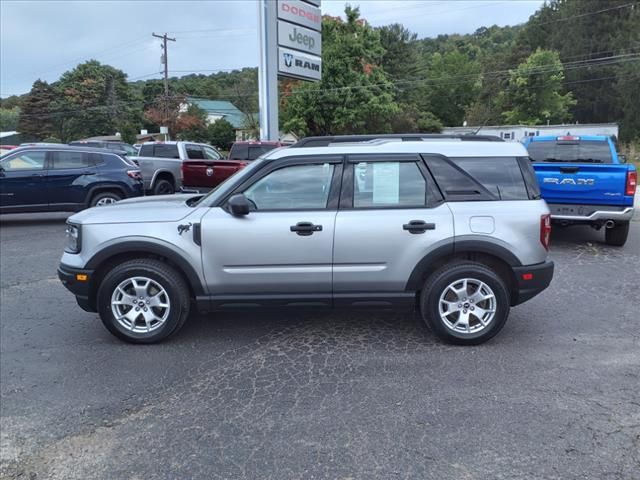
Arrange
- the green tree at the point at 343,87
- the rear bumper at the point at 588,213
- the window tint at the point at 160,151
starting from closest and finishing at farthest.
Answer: the rear bumper at the point at 588,213
the window tint at the point at 160,151
the green tree at the point at 343,87

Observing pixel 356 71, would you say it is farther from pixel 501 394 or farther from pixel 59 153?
pixel 501 394

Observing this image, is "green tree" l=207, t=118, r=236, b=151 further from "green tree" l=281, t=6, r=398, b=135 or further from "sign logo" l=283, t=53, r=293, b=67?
"sign logo" l=283, t=53, r=293, b=67

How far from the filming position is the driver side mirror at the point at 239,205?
419cm

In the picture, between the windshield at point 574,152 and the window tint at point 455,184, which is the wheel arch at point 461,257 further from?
the windshield at point 574,152

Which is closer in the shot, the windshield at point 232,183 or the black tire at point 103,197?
the windshield at point 232,183

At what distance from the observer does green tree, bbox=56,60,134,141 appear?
213 feet

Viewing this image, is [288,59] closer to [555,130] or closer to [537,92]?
[555,130]

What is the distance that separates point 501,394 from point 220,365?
7.15 ft

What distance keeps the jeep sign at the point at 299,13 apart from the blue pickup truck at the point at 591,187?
1254 centimetres

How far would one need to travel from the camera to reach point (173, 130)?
5212 centimetres

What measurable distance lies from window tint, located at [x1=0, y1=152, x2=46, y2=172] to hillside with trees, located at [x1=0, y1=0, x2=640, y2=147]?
2825 centimetres

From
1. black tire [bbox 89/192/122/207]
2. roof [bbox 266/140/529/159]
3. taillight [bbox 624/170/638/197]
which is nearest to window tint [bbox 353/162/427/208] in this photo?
roof [bbox 266/140/529/159]

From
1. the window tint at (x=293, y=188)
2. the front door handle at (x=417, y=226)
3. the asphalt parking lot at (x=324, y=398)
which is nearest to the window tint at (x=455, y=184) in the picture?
the front door handle at (x=417, y=226)

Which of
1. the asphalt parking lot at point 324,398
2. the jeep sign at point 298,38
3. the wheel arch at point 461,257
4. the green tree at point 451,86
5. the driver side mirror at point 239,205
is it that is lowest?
the asphalt parking lot at point 324,398
